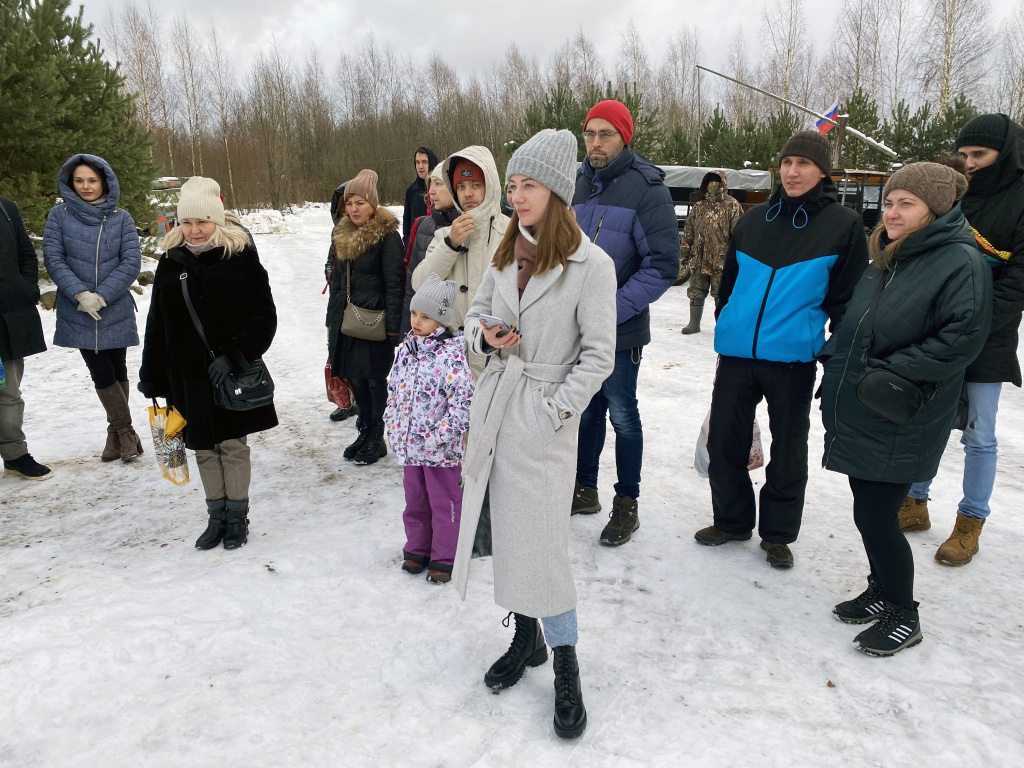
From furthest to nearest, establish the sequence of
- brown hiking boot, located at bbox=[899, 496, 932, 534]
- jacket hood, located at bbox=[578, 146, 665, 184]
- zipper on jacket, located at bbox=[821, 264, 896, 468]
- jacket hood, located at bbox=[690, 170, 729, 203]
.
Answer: jacket hood, located at bbox=[690, 170, 729, 203] → brown hiking boot, located at bbox=[899, 496, 932, 534] → jacket hood, located at bbox=[578, 146, 665, 184] → zipper on jacket, located at bbox=[821, 264, 896, 468]

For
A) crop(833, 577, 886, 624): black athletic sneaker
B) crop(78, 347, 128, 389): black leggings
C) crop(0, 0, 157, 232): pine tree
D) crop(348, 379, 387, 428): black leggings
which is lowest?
crop(833, 577, 886, 624): black athletic sneaker

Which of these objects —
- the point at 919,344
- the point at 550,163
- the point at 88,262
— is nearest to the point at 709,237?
the point at 919,344

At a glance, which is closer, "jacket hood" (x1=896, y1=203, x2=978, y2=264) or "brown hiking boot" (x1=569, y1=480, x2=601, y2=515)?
"jacket hood" (x1=896, y1=203, x2=978, y2=264)

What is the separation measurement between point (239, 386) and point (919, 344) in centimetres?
310

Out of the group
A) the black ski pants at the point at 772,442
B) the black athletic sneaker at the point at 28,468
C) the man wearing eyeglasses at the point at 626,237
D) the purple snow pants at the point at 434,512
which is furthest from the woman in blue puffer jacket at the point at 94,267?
the black ski pants at the point at 772,442

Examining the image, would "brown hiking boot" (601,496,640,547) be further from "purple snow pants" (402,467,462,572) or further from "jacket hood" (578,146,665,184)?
"jacket hood" (578,146,665,184)

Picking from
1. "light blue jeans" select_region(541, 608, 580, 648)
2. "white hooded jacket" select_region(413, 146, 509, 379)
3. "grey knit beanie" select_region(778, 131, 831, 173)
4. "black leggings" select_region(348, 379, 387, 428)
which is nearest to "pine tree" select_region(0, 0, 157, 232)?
"black leggings" select_region(348, 379, 387, 428)

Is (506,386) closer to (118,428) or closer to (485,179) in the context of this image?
(485,179)

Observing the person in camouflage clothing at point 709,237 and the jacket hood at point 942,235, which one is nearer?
the jacket hood at point 942,235

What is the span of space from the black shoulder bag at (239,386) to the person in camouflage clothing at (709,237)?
6.58m

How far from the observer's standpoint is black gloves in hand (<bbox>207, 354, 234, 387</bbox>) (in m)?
3.47

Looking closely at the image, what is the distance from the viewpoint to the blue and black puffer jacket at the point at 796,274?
3246mm

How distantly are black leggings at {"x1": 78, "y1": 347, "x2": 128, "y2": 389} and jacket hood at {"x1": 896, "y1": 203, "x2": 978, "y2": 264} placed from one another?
15.6 feet

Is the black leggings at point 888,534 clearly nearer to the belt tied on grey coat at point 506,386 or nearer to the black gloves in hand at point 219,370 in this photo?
the belt tied on grey coat at point 506,386
